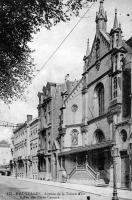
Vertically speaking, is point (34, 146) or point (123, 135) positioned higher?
point (123, 135)

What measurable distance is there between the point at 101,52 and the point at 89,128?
31.4 ft

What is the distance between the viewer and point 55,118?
5466cm

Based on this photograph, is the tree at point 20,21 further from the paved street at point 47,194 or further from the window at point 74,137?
the window at point 74,137

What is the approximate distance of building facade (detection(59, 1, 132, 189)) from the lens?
32.8 m

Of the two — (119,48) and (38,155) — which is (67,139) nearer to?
(38,155)

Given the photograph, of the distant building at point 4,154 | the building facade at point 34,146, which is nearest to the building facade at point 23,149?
the building facade at point 34,146

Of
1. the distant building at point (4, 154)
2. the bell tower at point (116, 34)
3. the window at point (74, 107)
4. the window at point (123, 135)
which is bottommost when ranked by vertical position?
the distant building at point (4, 154)

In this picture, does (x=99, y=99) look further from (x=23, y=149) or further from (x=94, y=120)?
(x=23, y=149)

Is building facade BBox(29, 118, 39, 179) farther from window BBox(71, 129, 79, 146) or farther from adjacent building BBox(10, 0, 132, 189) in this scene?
window BBox(71, 129, 79, 146)

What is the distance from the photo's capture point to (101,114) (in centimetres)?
4075

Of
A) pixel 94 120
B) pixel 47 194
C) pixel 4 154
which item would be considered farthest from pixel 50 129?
pixel 4 154

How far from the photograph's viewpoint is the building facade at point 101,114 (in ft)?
108

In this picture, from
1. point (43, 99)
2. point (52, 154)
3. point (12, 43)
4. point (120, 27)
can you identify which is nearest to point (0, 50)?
point (12, 43)

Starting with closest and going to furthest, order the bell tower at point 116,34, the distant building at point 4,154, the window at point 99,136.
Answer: the bell tower at point 116,34 → the window at point 99,136 → the distant building at point 4,154
